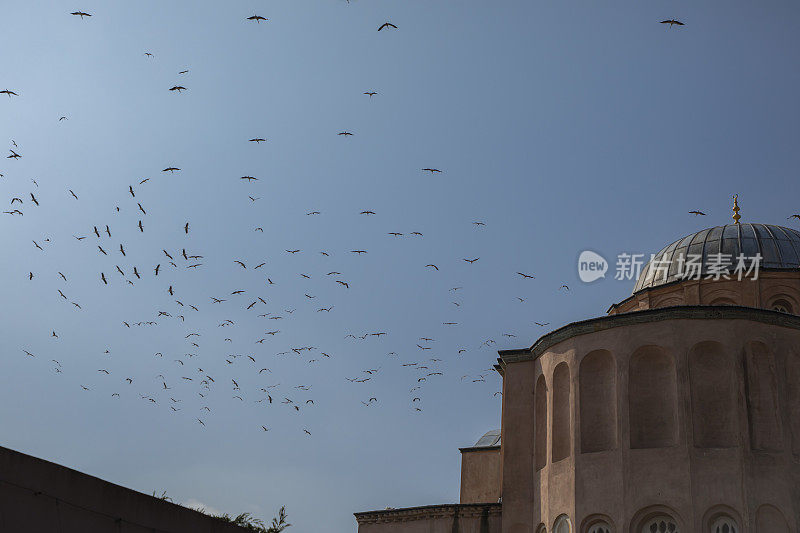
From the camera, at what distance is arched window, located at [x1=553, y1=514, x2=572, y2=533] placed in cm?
2206

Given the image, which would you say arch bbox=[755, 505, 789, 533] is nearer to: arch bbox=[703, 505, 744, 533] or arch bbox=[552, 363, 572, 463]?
arch bbox=[703, 505, 744, 533]

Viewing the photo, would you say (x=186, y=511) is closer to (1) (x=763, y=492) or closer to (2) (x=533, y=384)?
(2) (x=533, y=384)

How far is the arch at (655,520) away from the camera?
20.8m

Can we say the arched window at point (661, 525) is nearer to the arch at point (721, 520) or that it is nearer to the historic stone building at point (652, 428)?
the historic stone building at point (652, 428)

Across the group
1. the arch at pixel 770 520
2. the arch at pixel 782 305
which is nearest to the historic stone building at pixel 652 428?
the arch at pixel 770 520

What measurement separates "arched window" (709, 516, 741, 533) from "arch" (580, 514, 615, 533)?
2368 mm

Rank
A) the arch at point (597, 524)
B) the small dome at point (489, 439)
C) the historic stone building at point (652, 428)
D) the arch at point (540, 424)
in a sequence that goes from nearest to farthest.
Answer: the historic stone building at point (652, 428)
the arch at point (597, 524)
the arch at point (540, 424)
the small dome at point (489, 439)

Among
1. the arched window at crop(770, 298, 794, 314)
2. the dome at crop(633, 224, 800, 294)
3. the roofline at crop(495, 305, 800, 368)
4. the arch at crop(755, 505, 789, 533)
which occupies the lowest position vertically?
the arch at crop(755, 505, 789, 533)

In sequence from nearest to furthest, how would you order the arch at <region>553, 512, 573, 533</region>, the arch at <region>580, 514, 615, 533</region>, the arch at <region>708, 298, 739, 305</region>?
1. the arch at <region>580, 514, 615, 533</region>
2. the arch at <region>553, 512, 573, 533</region>
3. the arch at <region>708, 298, 739, 305</region>

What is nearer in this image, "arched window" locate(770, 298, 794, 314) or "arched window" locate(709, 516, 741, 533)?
"arched window" locate(709, 516, 741, 533)

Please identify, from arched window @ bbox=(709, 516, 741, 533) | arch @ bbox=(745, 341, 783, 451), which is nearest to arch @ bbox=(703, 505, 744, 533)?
arched window @ bbox=(709, 516, 741, 533)

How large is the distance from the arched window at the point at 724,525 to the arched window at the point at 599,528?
2.40 meters

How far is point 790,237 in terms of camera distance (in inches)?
1227

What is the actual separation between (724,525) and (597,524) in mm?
2970
